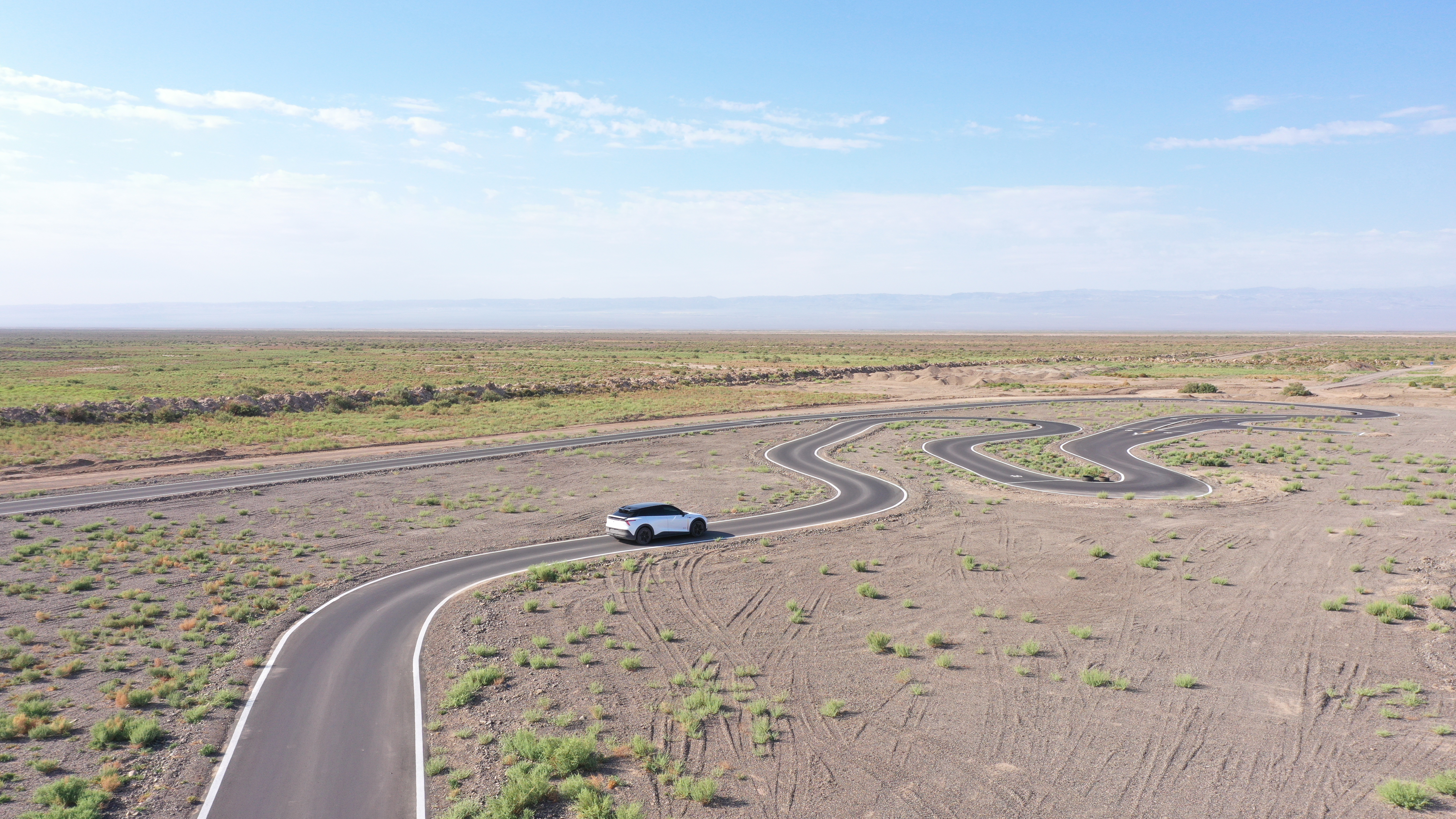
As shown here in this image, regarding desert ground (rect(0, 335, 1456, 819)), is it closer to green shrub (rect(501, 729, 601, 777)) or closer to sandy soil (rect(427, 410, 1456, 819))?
sandy soil (rect(427, 410, 1456, 819))

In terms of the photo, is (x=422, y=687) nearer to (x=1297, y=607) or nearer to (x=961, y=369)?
(x=1297, y=607)

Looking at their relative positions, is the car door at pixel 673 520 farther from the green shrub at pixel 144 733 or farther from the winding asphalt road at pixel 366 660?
the green shrub at pixel 144 733

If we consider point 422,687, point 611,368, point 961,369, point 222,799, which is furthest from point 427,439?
point 961,369

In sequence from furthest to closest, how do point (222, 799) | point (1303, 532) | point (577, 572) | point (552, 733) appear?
point (1303, 532), point (577, 572), point (552, 733), point (222, 799)

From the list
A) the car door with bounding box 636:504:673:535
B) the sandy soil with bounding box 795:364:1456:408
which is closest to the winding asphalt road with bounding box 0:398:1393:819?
the car door with bounding box 636:504:673:535

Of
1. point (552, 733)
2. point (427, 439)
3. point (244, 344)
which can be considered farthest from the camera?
point (244, 344)

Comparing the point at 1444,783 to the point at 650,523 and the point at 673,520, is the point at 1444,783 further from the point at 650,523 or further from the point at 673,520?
the point at 650,523
